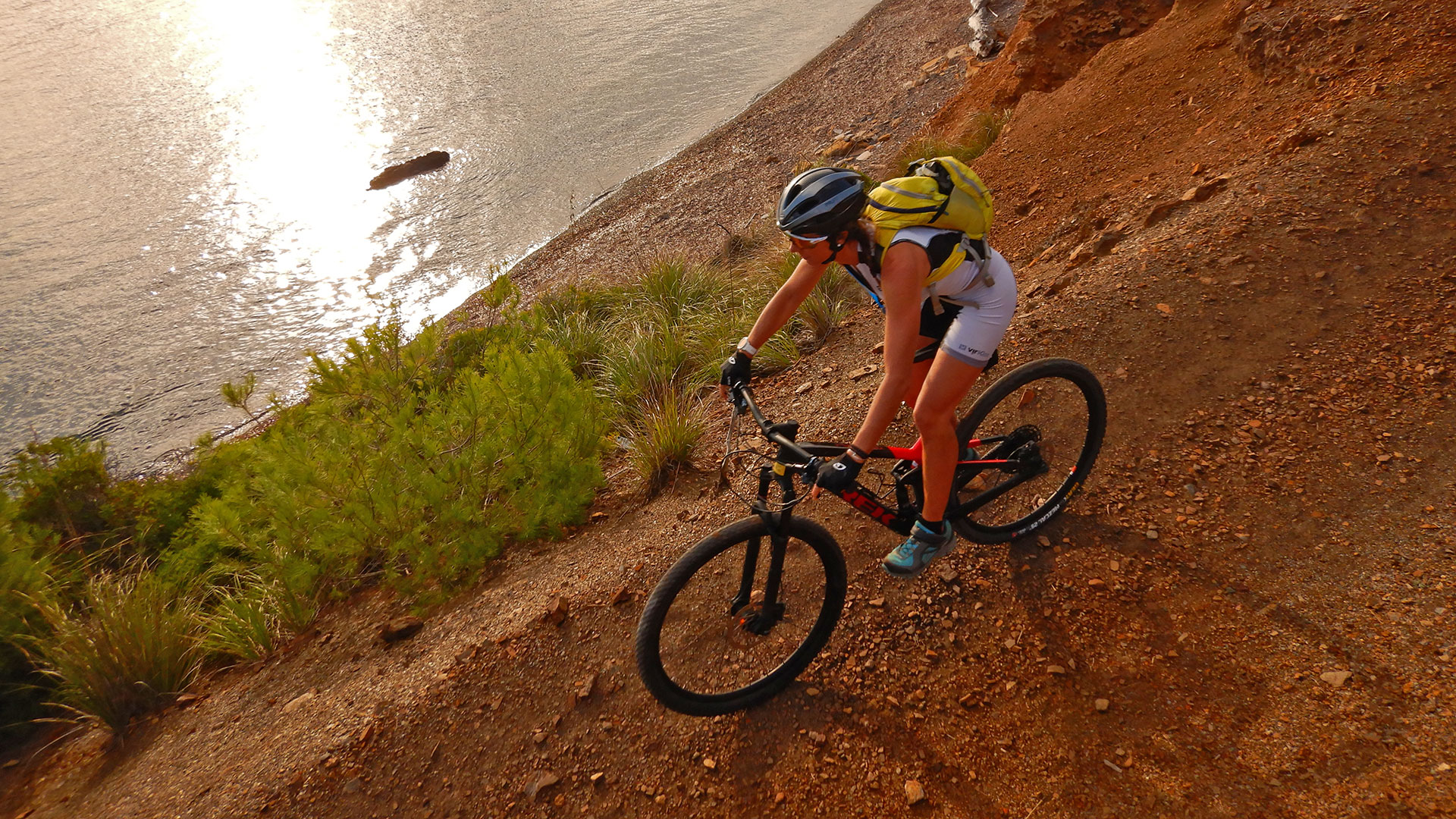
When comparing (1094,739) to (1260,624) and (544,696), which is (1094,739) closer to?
(1260,624)

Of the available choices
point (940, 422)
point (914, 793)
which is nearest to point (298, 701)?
point (914, 793)

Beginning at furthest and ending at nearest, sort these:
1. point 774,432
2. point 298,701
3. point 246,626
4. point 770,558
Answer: point 246,626
point 298,701
point 770,558
point 774,432

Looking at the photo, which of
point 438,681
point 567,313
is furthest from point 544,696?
point 567,313

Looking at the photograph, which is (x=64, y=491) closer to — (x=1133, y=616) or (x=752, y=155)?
(x=1133, y=616)

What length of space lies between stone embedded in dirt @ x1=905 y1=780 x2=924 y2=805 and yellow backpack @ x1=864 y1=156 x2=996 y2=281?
210cm

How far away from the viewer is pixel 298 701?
14.5 ft

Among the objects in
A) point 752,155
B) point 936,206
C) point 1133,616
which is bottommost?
point 1133,616

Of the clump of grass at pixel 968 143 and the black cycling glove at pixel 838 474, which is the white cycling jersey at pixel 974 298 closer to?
the black cycling glove at pixel 838 474

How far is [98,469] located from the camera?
7.32m

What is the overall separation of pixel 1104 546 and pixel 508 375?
4.09 metres

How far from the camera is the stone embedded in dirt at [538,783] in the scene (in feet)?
11.2

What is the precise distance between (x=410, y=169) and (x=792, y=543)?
1520 cm

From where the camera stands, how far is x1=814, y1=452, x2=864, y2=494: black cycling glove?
2.68m

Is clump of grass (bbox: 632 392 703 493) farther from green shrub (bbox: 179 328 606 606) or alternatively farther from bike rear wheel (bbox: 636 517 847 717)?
bike rear wheel (bbox: 636 517 847 717)
